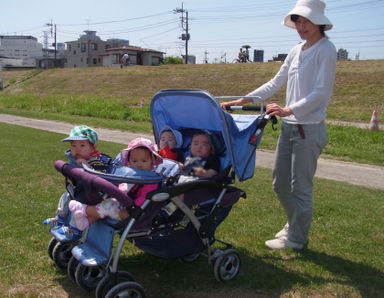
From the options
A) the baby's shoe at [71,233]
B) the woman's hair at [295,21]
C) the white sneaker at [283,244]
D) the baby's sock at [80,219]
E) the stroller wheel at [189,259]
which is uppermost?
the woman's hair at [295,21]

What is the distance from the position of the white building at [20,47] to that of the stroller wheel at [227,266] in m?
141

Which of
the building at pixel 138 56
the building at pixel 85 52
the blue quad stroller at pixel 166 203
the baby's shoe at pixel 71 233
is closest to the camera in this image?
the blue quad stroller at pixel 166 203

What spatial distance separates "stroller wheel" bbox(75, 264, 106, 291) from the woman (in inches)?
68.6

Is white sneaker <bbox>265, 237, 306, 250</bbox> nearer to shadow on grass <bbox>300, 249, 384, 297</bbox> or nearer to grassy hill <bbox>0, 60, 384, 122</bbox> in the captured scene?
shadow on grass <bbox>300, 249, 384, 297</bbox>

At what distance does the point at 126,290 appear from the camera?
2750mm

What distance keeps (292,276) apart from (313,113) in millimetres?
1433

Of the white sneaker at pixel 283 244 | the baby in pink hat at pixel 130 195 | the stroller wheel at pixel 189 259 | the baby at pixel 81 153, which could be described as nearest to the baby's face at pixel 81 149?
the baby at pixel 81 153

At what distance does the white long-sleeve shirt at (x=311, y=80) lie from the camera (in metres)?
3.46

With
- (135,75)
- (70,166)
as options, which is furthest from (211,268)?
(135,75)

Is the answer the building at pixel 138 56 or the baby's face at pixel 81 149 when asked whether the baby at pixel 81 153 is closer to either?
the baby's face at pixel 81 149

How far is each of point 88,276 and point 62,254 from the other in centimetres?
46

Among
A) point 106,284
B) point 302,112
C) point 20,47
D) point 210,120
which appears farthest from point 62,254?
point 20,47

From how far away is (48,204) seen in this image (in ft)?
16.6

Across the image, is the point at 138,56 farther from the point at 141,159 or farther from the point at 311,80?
the point at 141,159
